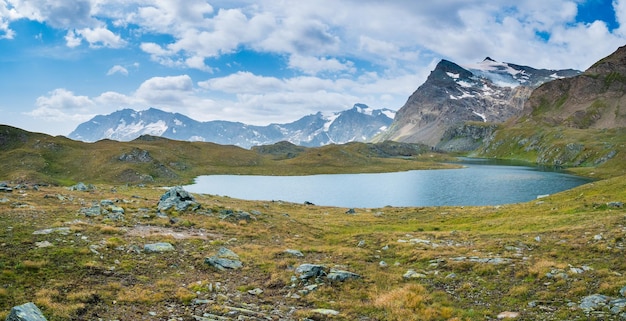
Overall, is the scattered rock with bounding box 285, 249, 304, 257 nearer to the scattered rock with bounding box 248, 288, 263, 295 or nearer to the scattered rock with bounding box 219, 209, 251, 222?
the scattered rock with bounding box 248, 288, 263, 295

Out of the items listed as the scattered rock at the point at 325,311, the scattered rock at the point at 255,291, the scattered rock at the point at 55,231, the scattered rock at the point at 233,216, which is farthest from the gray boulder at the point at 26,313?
the scattered rock at the point at 233,216

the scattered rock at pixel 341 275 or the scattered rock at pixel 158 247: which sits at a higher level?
the scattered rock at pixel 158 247

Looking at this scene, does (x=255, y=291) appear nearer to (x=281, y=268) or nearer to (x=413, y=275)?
(x=281, y=268)

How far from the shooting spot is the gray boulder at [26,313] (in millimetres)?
12223

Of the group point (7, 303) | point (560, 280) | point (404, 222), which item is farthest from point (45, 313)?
point (404, 222)

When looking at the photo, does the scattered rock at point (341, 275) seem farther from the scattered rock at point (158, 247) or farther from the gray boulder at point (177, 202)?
the gray boulder at point (177, 202)

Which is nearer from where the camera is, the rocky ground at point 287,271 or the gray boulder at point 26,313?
the gray boulder at point 26,313

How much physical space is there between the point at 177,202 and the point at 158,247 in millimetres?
17767

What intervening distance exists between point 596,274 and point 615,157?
188 metres

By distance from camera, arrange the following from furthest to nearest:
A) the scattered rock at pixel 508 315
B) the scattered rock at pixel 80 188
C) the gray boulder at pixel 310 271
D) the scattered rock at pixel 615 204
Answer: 1. the scattered rock at pixel 80 188
2. the scattered rock at pixel 615 204
3. the gray boulder at pixel 310 271
4. the scattered rock at pixel 508 315

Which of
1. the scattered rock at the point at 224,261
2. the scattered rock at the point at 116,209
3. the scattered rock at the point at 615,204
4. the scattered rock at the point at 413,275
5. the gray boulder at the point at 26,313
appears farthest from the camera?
the scattered rock at the point at 615,204

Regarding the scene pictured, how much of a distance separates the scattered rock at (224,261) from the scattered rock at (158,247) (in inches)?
145

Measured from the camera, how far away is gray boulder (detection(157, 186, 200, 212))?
40634 millimetres

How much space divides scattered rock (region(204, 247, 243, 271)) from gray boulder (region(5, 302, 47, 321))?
Result: 10.4 meters
